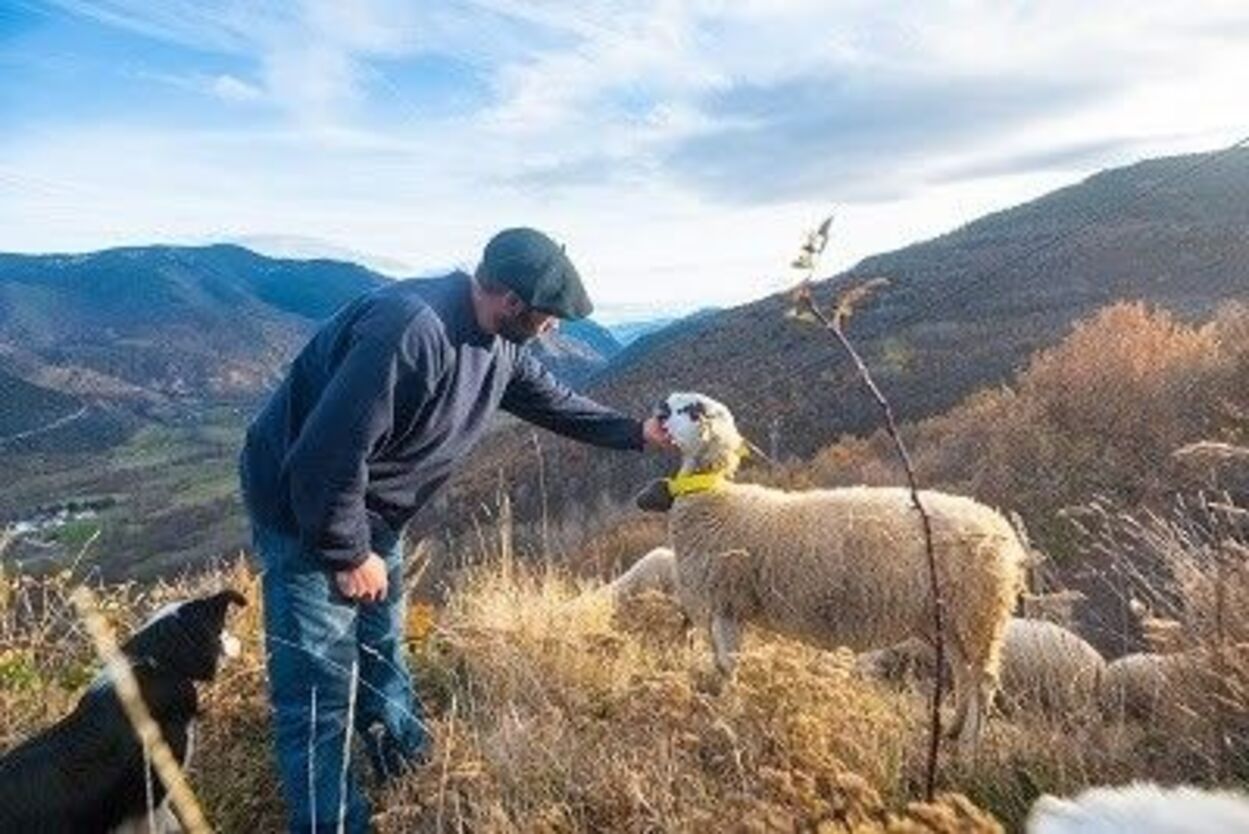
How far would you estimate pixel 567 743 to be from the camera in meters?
5.06

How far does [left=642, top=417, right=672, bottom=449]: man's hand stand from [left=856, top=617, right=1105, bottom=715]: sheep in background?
4.02ft

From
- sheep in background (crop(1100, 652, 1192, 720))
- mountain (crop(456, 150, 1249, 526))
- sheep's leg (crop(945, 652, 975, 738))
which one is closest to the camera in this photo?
sheep in background (crop(1100, 652, 1192, 720))

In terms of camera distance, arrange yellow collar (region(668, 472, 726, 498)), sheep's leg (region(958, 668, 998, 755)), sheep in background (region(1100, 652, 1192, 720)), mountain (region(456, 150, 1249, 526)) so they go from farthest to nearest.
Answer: mountain (region(456, 150, 1249, 526))
yellow collar (region(668, 472, 726, 498))
sheep's leg (region(958, 668, 998, 755))
sheep in background (region(1100, 652, 1192, 720))

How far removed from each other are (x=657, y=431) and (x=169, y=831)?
239cm

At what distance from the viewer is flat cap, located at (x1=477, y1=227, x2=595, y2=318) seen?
185 inches

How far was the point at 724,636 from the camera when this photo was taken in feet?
21.7

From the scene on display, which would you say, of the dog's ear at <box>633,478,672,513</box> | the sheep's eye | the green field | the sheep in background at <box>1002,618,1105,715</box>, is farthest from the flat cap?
the green field

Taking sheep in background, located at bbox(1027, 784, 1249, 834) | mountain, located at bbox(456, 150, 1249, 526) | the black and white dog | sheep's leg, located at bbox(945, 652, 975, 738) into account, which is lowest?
mountain, located at bbox(456, 150, 1249, 526)

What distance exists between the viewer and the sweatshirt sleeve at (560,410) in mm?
5605

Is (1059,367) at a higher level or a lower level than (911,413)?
higher

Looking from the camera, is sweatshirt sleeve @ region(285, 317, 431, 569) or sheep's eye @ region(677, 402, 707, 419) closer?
sweatshirt sleeve @ region(285, 317, 431, 569)

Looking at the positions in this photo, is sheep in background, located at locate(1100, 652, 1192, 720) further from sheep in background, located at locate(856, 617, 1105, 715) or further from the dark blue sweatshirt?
the dark blue sweatshirt

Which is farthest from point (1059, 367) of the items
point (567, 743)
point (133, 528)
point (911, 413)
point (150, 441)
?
point (150, 441)

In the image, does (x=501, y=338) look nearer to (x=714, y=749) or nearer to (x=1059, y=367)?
(x=714, y=749)
